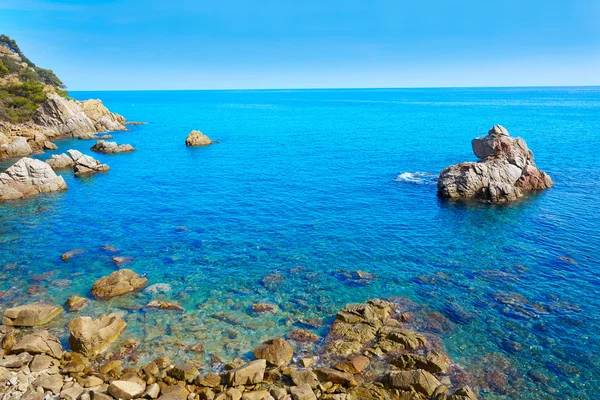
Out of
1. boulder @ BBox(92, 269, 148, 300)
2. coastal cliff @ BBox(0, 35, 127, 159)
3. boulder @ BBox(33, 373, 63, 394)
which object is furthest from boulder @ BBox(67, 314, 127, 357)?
coastal cliff @ BBox(0, 35, 127, 159)

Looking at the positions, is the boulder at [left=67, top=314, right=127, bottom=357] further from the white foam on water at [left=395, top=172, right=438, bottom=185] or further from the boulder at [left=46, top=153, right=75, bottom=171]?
the boulder at [left=46, top=153, right=75, bottom=171]

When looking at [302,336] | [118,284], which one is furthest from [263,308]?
[118,284]

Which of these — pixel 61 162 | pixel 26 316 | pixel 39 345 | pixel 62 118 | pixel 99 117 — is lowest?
pixel 26 316

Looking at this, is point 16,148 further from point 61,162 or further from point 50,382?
point 50,382

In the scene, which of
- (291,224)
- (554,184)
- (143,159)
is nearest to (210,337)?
(291,224)

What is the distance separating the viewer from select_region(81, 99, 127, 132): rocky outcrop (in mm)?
128875

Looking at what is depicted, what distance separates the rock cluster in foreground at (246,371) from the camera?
20453 mm

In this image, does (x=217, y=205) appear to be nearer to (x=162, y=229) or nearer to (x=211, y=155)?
(x=162, y=229)

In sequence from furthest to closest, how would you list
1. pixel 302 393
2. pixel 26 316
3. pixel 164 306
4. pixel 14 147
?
pixel 14 147, pixel 164 306, pixel 26 316, pixel 302 393

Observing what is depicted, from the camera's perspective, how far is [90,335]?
81.5ft

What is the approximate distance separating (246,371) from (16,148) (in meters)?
82.5

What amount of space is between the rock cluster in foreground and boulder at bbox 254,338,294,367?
0.19 ft

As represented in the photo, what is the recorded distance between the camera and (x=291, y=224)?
47469 millimetres

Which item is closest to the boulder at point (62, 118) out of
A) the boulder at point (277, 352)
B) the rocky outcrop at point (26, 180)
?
the rocky outcrop at point (26, 180)
